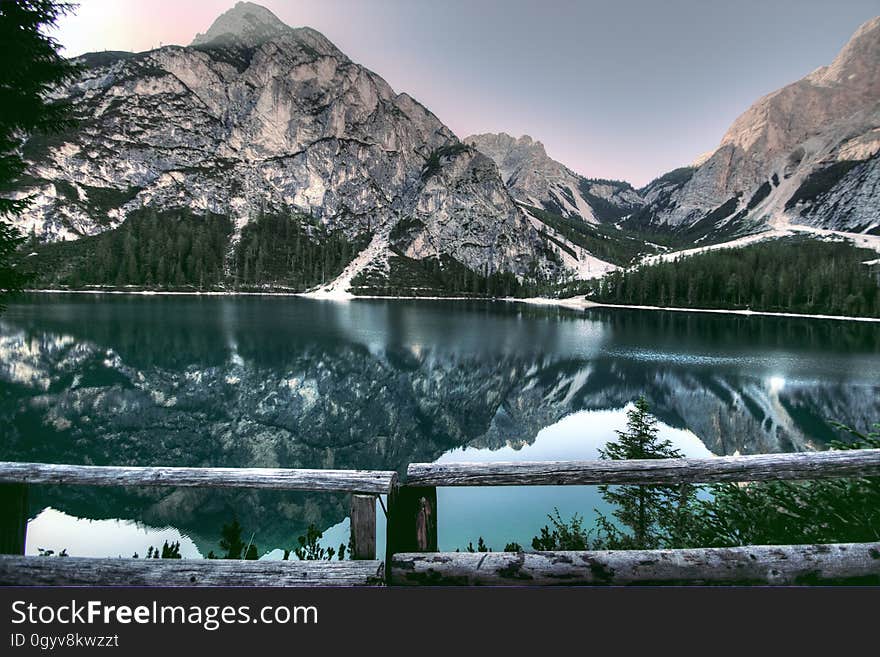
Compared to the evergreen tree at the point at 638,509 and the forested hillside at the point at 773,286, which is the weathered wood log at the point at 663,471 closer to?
the evergreen tree at the point at 638,509

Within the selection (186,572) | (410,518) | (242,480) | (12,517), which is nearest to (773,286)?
(410,518)

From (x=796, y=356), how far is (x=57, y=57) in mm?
84407

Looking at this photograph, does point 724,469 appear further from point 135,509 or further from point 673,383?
point 673,383

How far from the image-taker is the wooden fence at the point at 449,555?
4.94 m

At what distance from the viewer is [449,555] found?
5.06 metres

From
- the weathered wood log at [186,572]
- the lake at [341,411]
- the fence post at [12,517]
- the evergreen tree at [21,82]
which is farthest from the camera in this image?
the lake at [341,411]

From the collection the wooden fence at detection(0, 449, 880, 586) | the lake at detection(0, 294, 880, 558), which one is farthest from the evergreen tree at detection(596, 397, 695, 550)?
the wooden fence at detection(0, 449, 880, 586)

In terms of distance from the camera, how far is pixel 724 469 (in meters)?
5.39

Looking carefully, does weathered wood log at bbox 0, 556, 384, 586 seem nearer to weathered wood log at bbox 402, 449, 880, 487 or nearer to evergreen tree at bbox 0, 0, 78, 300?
weathered wood log at bbox 402, 449, 880, 487

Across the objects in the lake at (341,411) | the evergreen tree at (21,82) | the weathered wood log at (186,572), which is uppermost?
the evergreen tree at (21,82)

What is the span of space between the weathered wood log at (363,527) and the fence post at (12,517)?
4.36m

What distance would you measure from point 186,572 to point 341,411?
31191mm

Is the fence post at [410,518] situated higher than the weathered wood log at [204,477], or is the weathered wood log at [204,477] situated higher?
the weathered wood log at [204,477]

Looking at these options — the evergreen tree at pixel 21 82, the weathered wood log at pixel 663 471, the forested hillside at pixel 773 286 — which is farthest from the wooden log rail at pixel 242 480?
the forested hillside at pixel 773 286
